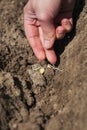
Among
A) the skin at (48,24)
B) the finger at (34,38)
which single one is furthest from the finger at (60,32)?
the finger at (34,38)

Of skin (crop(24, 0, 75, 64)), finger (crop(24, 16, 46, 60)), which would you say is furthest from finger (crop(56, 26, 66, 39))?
finger (crop(24, 16, 46, 60))

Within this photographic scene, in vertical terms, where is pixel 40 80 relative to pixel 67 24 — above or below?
below

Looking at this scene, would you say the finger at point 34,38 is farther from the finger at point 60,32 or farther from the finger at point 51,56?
the finger at point 60,32

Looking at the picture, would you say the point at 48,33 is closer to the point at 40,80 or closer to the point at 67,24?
the point at 67,24

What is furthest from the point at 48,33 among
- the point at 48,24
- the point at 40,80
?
the point at 40,80

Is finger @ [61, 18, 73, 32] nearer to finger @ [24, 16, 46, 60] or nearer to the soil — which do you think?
the soil

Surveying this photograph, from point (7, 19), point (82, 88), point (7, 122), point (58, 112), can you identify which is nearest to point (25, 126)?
point (7, 122)
